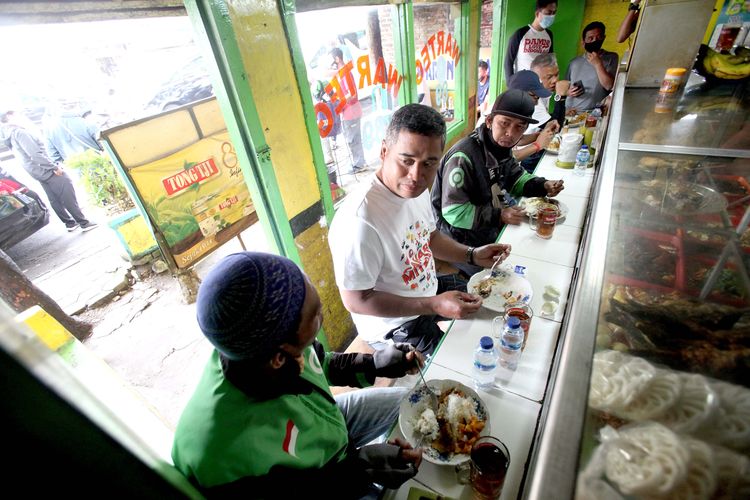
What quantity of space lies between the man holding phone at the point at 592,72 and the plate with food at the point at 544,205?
344 cm

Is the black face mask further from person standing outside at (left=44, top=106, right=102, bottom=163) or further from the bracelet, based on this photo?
person standing outside at (left=44, top=106, right=102, bottom=163)

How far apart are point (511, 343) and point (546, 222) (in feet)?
4.31

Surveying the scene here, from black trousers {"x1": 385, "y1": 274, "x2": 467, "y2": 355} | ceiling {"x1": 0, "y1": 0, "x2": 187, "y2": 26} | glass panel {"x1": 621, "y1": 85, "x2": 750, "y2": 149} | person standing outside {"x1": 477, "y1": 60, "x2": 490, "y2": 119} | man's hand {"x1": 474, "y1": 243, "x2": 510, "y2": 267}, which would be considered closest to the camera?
ceiling {"x1": 0, "y1": 0, "x2": 187, "y2": 26}

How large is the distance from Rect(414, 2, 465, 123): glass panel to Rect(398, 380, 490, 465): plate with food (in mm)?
4416

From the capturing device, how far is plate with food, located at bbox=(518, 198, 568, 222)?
278cm

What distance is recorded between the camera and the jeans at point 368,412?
6.39ft

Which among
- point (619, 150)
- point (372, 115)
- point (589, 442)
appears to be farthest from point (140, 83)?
point (589, 442)

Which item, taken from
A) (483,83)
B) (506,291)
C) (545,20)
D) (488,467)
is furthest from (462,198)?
(483,83)

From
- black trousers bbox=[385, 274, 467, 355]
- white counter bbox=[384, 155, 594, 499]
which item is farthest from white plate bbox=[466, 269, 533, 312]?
black trousers bbox=[385, 274, 467, 355]

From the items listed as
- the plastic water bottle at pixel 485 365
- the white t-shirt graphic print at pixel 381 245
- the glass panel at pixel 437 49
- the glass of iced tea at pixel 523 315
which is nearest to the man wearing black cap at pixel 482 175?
the white t-shirt graphic print at pixel 381 245

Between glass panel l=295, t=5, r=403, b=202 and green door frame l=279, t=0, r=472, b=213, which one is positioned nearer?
green door frame l=279, t=0, r=472, b=213

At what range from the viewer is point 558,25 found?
7.45m

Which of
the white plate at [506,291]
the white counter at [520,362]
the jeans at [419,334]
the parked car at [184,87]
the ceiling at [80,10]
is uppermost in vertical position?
the ceiling at [80,10]

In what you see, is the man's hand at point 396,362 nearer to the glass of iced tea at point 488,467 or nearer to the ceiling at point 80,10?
the glass of iced tea at point 488,467
